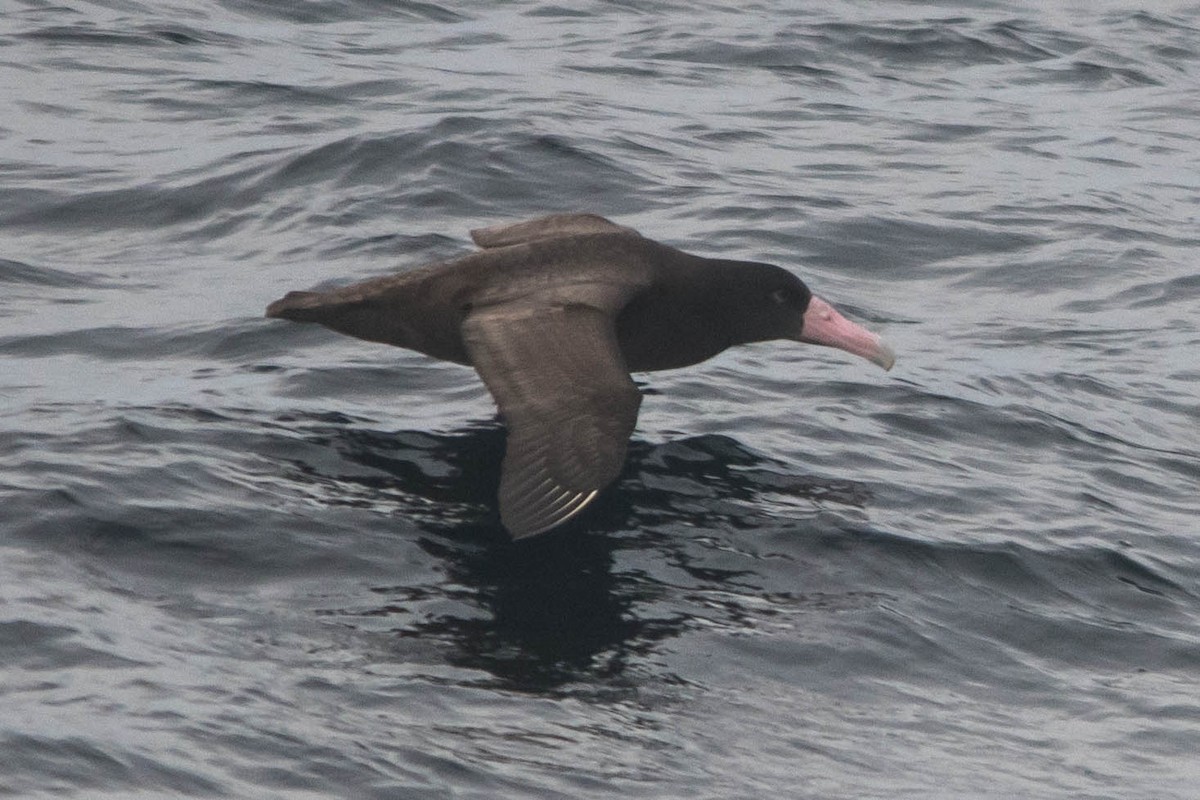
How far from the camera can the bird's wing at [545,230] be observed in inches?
380

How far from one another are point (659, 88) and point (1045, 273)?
5391mm

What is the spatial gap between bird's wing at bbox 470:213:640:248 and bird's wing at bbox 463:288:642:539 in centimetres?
104

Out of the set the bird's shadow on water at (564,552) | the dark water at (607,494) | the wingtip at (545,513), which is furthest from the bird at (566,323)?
the dark water at (607,494)

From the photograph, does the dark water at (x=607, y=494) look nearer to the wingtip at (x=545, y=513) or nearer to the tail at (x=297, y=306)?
the wingtip at (x=545, y=513)

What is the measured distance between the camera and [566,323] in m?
8.45

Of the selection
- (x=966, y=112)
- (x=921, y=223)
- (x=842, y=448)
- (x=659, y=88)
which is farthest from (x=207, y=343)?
(x=966, y=112)

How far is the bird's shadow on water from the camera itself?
7.00 metres

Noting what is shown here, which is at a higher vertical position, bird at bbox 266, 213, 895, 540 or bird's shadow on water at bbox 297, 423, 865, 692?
bird at bbox 266, 213, 895, 540

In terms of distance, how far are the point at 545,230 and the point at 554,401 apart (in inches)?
83.6

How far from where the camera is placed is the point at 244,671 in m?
6.46

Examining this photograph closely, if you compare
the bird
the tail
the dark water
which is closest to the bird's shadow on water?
the dark water

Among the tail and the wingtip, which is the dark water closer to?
the wingtip

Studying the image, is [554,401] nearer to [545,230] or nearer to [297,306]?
[297,306]

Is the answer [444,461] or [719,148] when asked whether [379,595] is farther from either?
[719,148]
